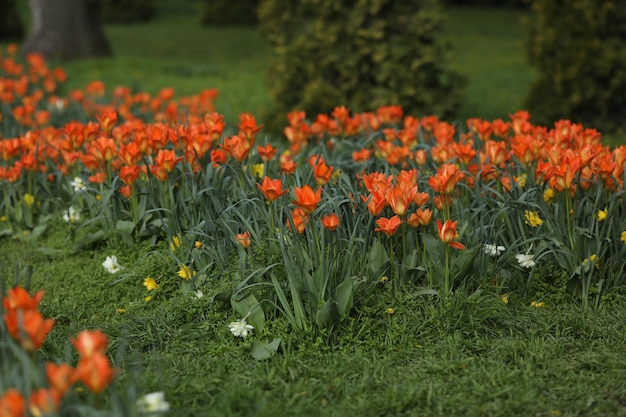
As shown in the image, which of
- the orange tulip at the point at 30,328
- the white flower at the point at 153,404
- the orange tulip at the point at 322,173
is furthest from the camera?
the orange tulip at the point at 322,173

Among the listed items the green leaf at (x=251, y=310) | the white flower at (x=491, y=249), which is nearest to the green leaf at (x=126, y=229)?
the green leaf at (x=251, y=310)

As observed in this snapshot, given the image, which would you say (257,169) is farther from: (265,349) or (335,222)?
(265,349)

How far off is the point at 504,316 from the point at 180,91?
734 centimetres

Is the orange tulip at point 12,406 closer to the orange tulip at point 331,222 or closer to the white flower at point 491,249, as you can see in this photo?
the orange tulip at point 331,222

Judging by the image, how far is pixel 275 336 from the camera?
3.00m

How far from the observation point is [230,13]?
2028 centimetres

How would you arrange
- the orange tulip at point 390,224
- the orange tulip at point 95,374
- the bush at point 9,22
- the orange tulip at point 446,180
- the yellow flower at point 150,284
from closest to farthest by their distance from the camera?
the orange tulip at point 95,374, the orange tulip at point 390,224, the orange tulip at point 446,180, the yellow flower at point 150,284, the bush at point 9,22

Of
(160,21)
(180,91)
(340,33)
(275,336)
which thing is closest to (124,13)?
(160,21)

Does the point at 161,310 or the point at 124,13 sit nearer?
the point at 161,310

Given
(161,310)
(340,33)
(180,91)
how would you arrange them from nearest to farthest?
(161,310), (340,33), (180,91)

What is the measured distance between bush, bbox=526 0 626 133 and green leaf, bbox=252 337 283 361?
17.5 ft

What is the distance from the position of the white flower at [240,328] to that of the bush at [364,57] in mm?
4446

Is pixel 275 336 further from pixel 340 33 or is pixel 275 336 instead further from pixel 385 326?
pixel 340 33

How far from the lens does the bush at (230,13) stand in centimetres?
2028
